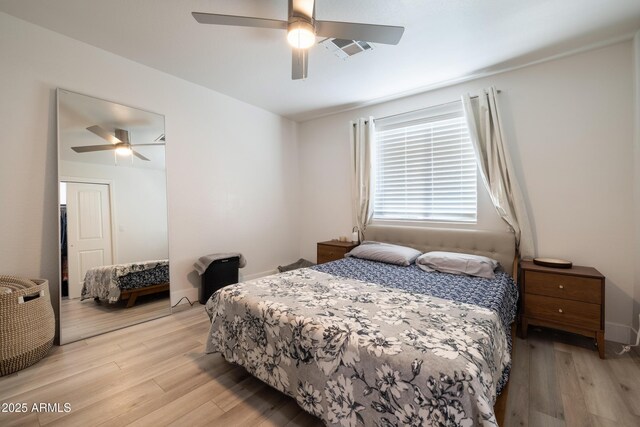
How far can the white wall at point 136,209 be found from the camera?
2707 mm

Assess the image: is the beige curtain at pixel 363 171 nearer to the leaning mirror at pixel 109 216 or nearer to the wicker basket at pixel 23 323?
the leaning mirror at pixel 109 216

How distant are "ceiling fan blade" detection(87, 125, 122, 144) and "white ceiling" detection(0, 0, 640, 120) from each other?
78 cm

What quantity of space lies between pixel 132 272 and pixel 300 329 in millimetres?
2333

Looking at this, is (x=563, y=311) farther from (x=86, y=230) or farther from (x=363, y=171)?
(x=86, y=230)

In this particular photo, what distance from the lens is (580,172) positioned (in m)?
2.53

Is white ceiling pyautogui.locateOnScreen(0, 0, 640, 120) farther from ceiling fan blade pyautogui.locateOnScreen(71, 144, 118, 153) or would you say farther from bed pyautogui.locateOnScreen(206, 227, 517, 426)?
bed pyautogui.locateOnScreen(206, 227, 517, 426)

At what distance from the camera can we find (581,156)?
252 centimetres

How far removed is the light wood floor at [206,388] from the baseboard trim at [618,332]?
158 millimetres

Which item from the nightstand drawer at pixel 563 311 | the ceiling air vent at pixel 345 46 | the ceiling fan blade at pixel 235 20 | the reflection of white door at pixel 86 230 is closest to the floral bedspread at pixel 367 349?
the nightstand drawer at pixel 563 311

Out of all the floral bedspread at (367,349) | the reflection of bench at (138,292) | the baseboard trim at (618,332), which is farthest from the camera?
the reflection of bench at (138,292)

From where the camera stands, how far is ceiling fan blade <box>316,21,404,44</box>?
172 centimetres

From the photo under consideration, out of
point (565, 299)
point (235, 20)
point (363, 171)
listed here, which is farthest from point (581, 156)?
point (235, 20)

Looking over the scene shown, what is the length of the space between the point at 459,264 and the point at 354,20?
2.35 metres

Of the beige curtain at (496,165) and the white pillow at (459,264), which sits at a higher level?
the beige curtain at (496,165)
